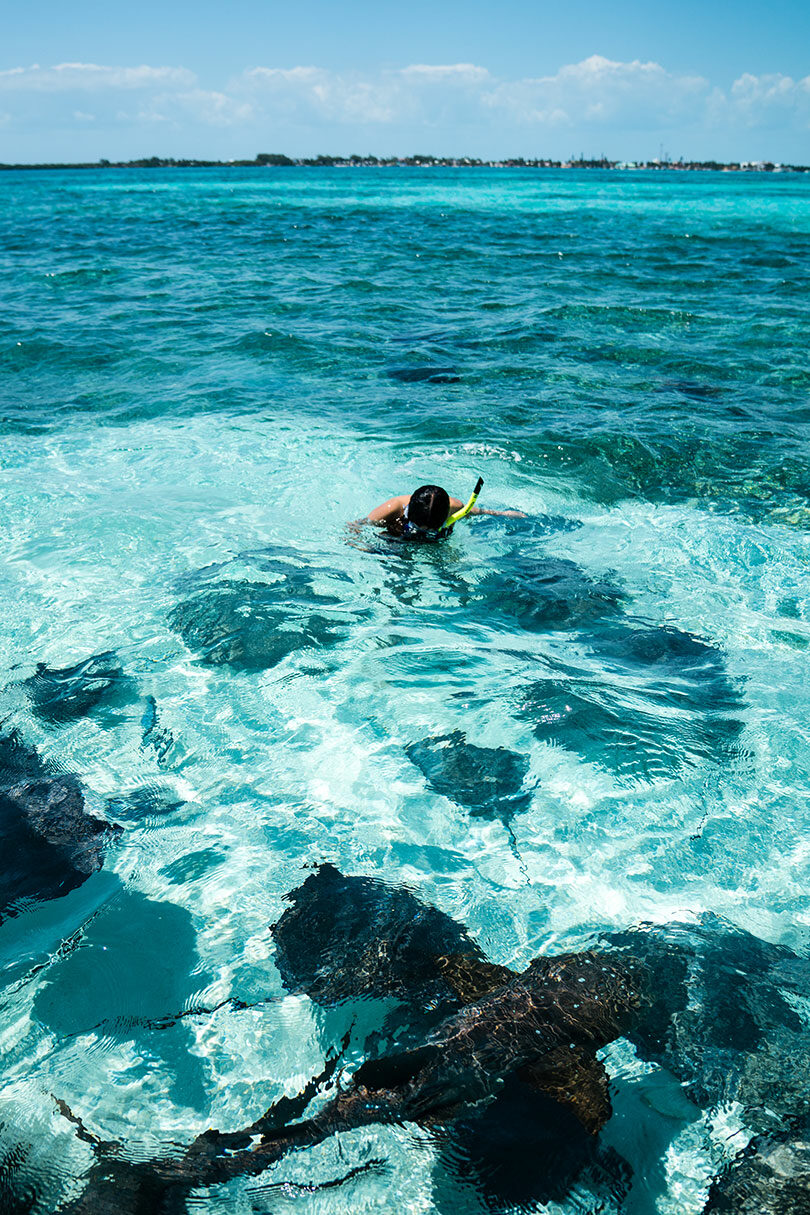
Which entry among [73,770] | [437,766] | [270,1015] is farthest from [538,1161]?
[73,770]

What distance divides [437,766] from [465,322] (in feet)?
39.5

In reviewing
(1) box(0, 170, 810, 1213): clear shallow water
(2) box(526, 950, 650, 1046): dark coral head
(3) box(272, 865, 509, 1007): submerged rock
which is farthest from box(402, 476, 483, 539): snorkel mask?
(2) box(526, 950, 650, 1046): dark coral head

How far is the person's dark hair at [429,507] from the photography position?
599cm

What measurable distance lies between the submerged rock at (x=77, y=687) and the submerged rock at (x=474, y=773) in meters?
1.89

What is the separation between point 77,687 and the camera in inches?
184

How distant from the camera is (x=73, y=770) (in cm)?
399

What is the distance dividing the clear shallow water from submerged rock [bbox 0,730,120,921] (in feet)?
0.30

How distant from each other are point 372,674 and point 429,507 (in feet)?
5.52

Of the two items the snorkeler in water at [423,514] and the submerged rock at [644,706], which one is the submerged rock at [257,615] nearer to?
the snorkeler in water at [423,514]

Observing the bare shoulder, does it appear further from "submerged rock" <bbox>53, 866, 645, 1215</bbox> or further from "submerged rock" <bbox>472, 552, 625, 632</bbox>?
"submerged rock" <bbox>53, 866, 645, 1215</bbox>

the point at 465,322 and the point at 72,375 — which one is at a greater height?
the point at 465,322

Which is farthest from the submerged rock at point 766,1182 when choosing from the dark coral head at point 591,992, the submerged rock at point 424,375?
the submerged rock at point 424,375

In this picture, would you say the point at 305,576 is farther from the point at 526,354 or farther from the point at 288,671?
the point at 526,354

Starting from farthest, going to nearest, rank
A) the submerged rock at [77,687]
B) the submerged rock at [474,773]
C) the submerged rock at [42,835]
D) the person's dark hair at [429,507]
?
the person's dark hair at [429,507] → the submerged rock at [77,687] → the submerged rock at [474,773] → the submerged rock at [42,835]
